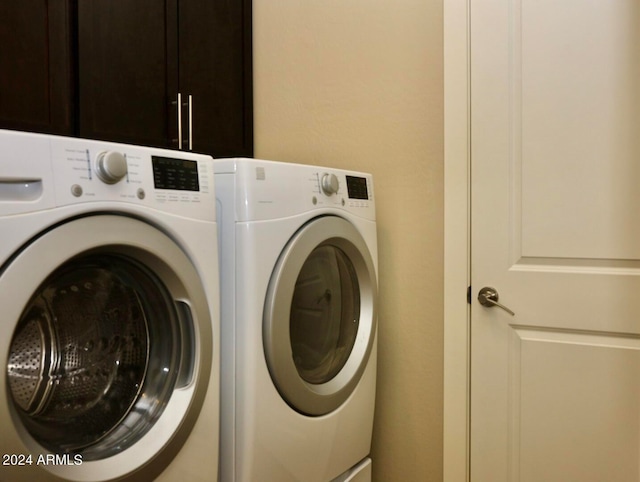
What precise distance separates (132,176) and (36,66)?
1.98 feet

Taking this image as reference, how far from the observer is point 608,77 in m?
1.55

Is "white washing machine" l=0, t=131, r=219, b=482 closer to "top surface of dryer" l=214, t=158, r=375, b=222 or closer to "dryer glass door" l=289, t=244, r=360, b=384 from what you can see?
"top surface of dryer" l=214, t=158, r=375, b=222

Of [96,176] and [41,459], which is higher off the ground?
[96,176]

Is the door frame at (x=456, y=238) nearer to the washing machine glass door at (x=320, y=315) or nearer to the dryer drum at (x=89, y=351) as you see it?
the washing machine glass door at (x=320, y=315)

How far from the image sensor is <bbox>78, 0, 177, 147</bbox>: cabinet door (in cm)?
151

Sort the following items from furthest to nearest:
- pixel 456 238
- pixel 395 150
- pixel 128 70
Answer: pixel 395 150, pixel 456 238, pixel 128 70

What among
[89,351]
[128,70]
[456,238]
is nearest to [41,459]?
[89,351]

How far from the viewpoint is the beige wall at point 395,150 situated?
5.94 ft

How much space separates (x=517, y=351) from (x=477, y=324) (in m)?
0.14

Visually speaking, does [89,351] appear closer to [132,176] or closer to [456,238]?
[132,176]

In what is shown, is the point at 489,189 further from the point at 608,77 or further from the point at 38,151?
the point at 38,151

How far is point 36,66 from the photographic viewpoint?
1.39 m

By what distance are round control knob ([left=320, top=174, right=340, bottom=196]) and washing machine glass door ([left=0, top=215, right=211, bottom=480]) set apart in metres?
0.49

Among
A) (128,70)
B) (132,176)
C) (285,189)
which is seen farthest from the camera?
(128,70)
